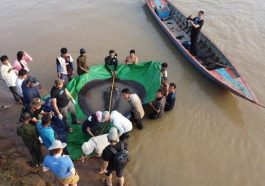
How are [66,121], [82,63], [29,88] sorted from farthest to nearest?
[82,63] < [66,121] < [29,88]

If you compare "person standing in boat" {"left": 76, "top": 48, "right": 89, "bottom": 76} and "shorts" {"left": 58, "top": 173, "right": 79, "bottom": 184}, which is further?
"person standing in boat" {"left": 76, "top": 48, "right": 89, "bottom": 76}

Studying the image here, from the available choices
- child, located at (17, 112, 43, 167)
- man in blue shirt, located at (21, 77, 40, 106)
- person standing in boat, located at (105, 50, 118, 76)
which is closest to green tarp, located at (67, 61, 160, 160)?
person standing in boat, located at (105, 50, 118, 76)

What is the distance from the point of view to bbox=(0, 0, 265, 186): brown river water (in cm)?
863

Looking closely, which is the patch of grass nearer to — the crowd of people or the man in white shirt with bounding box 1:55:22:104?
the crowd of people

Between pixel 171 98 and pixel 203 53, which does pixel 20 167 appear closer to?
pixel 171 98

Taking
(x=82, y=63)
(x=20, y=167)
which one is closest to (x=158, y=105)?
(x=82, y=63)

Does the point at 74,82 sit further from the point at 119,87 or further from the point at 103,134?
the point at 103,134

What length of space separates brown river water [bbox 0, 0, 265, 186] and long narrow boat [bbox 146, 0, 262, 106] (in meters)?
0.54

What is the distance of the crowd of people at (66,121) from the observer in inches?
262

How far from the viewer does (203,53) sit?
510 inches

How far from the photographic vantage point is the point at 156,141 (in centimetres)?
946

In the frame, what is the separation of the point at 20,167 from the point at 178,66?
7.85m

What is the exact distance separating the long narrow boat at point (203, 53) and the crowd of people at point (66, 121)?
2.30 metres

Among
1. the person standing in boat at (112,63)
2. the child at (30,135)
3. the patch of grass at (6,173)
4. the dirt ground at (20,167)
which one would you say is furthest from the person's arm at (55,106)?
the person standing in boat at (112,63)
